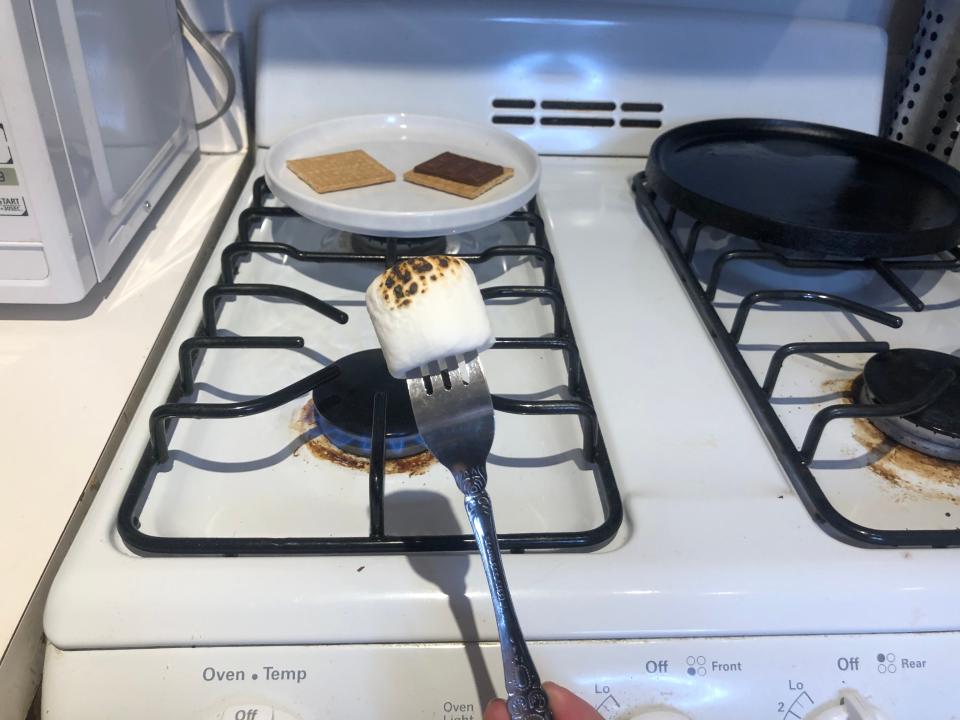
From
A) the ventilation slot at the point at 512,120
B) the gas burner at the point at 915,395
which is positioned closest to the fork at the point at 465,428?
the gas burner at the point at 915,395

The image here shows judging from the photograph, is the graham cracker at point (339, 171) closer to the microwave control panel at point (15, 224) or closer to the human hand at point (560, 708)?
the microwave control panel at point (15, 224)

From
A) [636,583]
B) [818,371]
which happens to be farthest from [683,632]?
[818,371]

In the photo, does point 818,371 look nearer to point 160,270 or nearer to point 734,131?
point 734,131

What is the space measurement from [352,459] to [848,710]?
284 mm

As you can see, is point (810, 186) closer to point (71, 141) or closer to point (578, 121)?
point (578, 121)

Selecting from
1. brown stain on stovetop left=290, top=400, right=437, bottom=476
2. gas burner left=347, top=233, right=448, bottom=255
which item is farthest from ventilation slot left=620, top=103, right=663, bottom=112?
brown stain on stovetop left=290, top=400, right=437, bottom=476

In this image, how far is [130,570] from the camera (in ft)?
1.08

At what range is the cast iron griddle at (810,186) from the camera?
51 cm

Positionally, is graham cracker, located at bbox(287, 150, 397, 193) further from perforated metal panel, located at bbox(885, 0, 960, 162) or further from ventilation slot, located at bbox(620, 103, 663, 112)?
perforated metal panel, located at bbox(885, 0, 960, 162)

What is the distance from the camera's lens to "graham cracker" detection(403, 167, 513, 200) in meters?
0.59

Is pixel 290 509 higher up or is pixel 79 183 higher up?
pixel 79 183

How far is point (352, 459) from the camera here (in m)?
0.43

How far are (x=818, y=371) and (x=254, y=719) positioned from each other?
0.41m

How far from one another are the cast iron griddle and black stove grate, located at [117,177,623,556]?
0.16 meters
